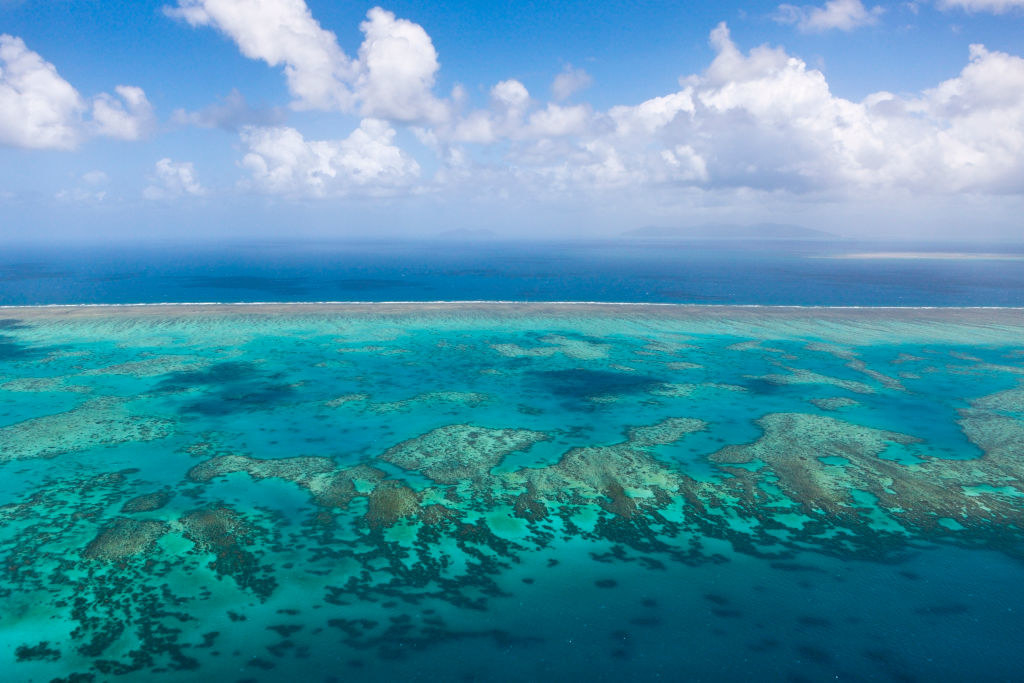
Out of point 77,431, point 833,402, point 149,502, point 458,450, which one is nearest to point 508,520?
point 458,450

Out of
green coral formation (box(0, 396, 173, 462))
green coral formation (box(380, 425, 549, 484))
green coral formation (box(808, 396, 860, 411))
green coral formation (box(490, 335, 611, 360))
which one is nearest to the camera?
green coral formation (box(380, 425, 549, 484))

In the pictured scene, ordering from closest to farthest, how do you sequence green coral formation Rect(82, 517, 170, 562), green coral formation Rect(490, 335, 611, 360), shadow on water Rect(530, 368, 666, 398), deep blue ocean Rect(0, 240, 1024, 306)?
1. green coral formation Rect(82, 517, 170, 562)
2. shadow on water Rect(530, 368, 666, 398)
3. green coral formation Rect(490, 335, 611, 360)
4. deep blue ocean Rect(0, 240, 1024, 306)

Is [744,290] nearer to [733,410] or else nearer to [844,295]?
[844,295]

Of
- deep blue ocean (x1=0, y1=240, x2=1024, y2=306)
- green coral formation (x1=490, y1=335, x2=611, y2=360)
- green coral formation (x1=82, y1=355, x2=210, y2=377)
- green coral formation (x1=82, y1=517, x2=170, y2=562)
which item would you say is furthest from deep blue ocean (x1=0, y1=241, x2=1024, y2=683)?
deep blue ocean (x1=0, y1=240, x2=1024, y2=306)

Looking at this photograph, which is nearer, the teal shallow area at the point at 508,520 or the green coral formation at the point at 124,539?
the teal shallow area at the point at 508,520

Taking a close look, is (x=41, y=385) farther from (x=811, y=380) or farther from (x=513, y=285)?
(x=513, y=285)

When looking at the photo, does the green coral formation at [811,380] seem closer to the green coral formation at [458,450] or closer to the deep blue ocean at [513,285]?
the green coral formation at [458,450]

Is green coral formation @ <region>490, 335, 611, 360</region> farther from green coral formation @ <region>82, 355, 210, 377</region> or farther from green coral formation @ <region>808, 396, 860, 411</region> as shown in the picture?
green coral formation @ <region>82, 355, 210, 377</region>

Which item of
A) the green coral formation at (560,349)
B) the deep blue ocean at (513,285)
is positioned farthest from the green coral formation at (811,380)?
the deep blue ocean at (513,285)

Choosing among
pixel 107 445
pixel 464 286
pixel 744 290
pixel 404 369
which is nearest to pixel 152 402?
pixel 107 445
